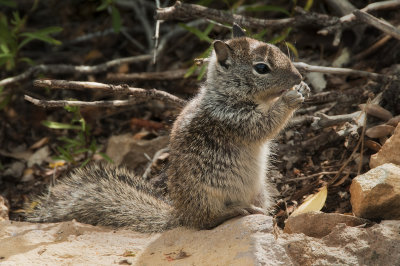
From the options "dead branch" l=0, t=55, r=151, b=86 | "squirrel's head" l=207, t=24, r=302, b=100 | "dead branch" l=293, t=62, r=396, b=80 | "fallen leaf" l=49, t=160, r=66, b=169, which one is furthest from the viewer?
"dead branch" l=0, t=55, r=151, b=86

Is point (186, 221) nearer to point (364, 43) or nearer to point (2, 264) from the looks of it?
point (2, 264)

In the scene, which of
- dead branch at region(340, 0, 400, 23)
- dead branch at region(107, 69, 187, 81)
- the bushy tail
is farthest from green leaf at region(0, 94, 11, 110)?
dead branch at region(340, 0, 400, 23)

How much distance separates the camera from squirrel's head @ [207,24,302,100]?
4.30 metres

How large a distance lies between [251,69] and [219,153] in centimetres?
80

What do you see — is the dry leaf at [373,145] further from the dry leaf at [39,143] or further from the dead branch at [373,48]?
the dry leaf at [39,143]

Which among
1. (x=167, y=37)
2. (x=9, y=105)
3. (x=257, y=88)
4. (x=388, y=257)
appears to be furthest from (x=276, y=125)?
(x=9, y=105)

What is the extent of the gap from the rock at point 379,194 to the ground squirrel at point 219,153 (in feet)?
2.69

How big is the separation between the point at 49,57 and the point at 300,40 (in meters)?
3.80

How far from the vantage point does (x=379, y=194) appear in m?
3.58

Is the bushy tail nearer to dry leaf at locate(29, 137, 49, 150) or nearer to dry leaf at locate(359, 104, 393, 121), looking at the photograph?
dry leaf at locate(29, 137, 49, 150)

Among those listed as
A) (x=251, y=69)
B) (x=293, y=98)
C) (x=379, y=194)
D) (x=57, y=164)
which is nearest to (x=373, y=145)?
(x=293, y=98)

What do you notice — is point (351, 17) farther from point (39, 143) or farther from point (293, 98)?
point (39, 143)

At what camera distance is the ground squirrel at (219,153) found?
162 inches

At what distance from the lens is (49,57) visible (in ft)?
25.2
